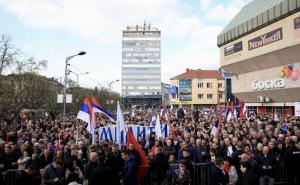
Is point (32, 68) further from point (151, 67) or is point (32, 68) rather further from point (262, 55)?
point (151, 67)

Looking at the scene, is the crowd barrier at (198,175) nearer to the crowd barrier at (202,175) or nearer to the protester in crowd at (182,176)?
the crowd barrier at (202,175)

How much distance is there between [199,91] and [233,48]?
41205 millimetres

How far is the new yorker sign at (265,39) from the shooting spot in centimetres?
3769

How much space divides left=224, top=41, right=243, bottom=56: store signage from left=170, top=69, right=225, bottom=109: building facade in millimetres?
37944

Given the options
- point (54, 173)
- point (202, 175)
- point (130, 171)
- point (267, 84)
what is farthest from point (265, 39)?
point (54, 173)

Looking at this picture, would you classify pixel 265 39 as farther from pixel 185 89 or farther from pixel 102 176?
pixel 185 89

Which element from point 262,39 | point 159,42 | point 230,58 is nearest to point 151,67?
point 159,42

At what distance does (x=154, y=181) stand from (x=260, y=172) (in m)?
2.62

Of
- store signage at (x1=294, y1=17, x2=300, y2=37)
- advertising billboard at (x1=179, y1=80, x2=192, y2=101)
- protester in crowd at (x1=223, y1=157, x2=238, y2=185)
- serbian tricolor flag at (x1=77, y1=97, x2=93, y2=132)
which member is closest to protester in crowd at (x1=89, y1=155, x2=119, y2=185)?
protester in crowd at (x1=223, y1=157, x2=238, y2=185)

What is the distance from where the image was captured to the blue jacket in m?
→ 7.11

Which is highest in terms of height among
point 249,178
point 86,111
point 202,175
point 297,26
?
point 297,26

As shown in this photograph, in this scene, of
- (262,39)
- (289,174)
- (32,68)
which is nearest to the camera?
(289,174)

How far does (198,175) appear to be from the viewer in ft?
28.1

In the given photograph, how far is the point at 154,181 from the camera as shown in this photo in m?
7.66
